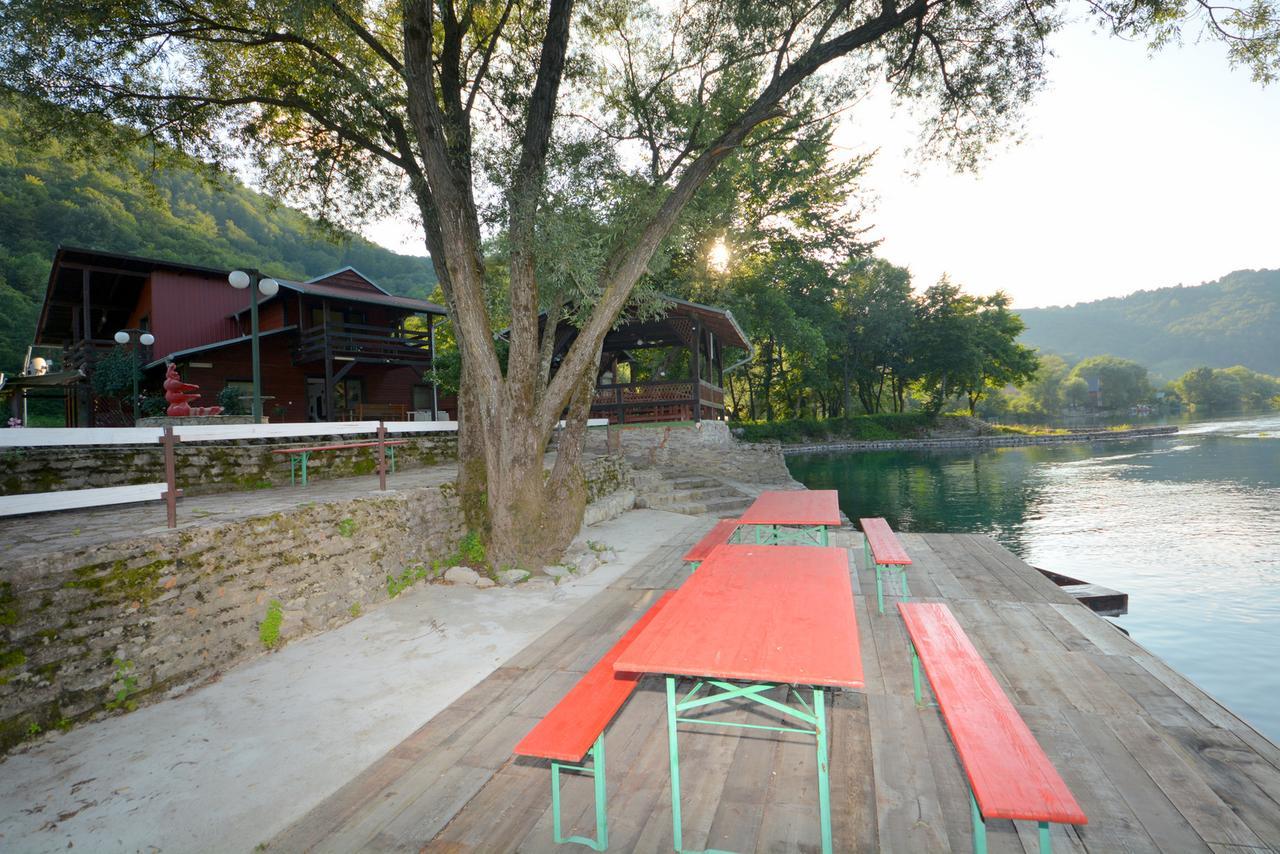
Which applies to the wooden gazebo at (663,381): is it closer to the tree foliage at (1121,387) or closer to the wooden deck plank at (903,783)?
the wooden deck plank at (903,783)

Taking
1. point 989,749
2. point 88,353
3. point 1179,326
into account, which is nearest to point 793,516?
point 989,749

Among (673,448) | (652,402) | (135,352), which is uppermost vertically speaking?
(135,352)

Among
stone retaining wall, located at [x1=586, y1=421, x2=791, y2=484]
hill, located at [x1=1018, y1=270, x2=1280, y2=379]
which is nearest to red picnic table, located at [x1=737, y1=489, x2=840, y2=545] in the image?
stone retaining wall, located at [x1=586, y1=421, x2=791, y2=484]

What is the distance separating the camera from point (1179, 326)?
4348 inches

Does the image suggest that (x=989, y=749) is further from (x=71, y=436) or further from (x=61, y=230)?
(x=61, y=230)

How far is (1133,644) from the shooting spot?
12.6ft

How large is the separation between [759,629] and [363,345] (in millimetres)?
17208

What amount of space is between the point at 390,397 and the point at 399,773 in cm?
1883

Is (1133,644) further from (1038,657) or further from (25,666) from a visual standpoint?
(25,666)

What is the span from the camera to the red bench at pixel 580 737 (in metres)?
1.99

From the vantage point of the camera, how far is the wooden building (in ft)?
49.5

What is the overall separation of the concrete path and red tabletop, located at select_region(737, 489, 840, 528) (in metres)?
2.30

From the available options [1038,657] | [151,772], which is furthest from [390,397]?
[1038,657]

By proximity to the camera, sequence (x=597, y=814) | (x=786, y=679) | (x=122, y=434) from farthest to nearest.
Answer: (x=122, y=434) < (x=597, y=814) < (x=786, y=679)
